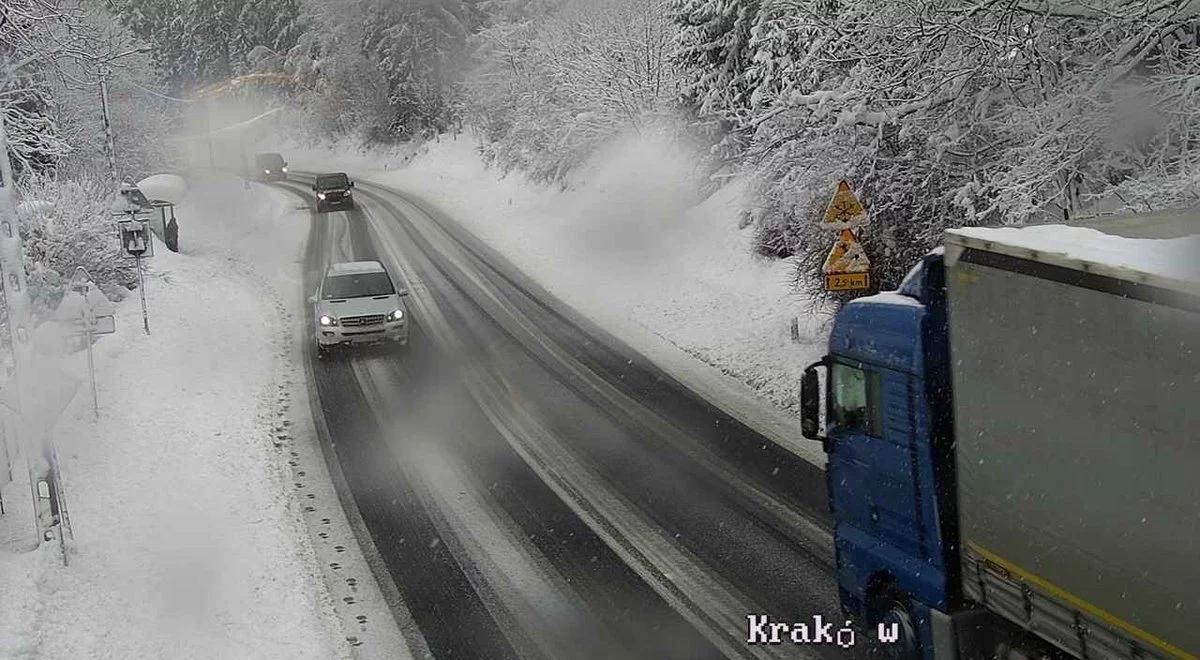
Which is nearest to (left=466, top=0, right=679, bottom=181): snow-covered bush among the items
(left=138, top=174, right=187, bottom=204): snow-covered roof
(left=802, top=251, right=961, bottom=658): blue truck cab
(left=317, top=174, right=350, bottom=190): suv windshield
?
(left=317, top=174, right=350, bottom=190): suv windshield

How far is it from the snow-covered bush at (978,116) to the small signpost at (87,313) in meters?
10.2

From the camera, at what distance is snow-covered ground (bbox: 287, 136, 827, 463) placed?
1697cm

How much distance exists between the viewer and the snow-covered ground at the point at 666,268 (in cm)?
1697

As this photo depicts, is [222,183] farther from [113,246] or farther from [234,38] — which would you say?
[234,38]

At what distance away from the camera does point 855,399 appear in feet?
25.0

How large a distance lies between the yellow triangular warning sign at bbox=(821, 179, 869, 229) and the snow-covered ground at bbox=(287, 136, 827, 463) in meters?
2.82

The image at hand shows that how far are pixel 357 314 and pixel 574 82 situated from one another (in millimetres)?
23686

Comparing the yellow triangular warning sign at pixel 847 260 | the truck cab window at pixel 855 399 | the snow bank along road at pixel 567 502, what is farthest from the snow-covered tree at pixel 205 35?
the truck cab window at pixel 855 399

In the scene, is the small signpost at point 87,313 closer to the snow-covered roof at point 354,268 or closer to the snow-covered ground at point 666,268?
the snow-covered roof at point 354,268

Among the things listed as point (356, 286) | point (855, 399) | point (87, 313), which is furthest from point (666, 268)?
point (855, 399)

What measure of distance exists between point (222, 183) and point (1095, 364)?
5857cm

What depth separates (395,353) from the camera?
65.4 feet

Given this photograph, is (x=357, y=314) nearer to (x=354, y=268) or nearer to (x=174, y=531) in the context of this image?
(x=354, y=268)

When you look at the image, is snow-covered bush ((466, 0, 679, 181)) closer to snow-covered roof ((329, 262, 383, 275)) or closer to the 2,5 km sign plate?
snow-covered roof ((329, 262, 383, 275))
